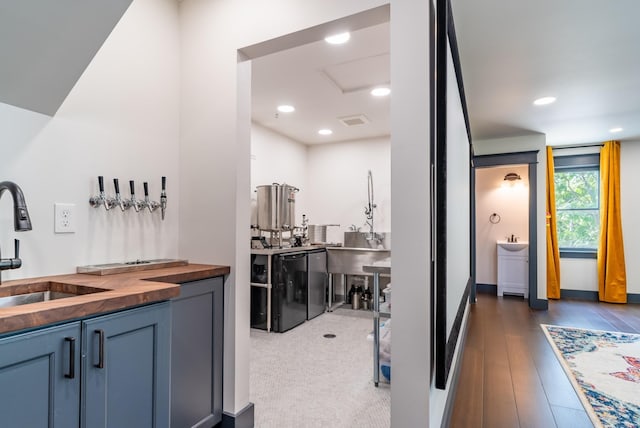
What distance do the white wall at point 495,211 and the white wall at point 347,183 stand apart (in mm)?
2172

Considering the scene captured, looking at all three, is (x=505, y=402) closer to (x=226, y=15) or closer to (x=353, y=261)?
(x=353, y=261)

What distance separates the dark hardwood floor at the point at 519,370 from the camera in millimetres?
2143

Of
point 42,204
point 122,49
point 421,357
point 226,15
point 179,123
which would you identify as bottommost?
point 421,357

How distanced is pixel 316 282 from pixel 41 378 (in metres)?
3.62

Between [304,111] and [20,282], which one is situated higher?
[304,111]

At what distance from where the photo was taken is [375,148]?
17.6 ft

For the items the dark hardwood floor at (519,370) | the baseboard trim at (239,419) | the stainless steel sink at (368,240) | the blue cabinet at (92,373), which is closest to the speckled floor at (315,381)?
the baseboard trim at (239,419)

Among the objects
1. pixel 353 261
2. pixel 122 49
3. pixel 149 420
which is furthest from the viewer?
pixel 353 261

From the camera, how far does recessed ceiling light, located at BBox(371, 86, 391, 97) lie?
341cm

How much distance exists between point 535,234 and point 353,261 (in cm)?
268

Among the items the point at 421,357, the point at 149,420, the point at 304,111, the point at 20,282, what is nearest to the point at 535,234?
the point at 304,111

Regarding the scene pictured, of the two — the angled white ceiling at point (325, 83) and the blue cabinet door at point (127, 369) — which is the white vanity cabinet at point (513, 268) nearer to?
the angled white ceiling at point (325, 83)

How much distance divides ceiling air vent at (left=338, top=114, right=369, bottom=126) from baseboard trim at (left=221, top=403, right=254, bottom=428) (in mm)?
3392

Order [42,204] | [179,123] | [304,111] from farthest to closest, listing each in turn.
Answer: [304,111]
[179,123]
[42,204]
